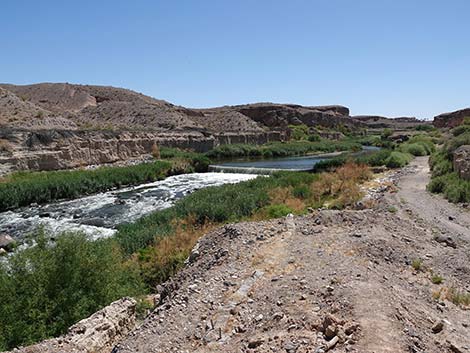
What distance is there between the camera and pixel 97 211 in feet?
64.3

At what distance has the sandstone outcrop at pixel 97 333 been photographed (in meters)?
5.55

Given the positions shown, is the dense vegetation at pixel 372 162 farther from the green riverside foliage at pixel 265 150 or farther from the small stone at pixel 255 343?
the small stone at pixel 255 343

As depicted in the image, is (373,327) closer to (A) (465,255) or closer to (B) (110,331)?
(B) (110,331)

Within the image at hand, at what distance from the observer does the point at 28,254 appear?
24.8 ft

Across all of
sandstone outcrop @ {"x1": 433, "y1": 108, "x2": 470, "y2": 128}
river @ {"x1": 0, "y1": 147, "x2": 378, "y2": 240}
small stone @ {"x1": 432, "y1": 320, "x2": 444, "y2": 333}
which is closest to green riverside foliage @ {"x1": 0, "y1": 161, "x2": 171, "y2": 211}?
river @ {"x1": 0, "y1": 147, "x2": 378, "y2": 240}

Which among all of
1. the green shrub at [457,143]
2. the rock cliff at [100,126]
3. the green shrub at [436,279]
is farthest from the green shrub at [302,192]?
the rock cliff at [100,126]

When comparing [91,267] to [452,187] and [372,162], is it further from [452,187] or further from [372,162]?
[372,162]

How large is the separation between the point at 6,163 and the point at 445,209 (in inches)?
942

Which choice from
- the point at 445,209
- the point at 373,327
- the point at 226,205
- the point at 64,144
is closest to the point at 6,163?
the point at 64,144

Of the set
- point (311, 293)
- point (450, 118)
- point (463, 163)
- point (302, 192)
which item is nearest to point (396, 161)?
point (463, 163)

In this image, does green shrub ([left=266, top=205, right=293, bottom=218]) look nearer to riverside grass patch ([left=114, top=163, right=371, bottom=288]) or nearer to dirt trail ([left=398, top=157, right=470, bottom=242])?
riverside grass patch ([left=114, top=163, right=371, bottom=288])

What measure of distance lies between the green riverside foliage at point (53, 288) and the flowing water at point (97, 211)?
6.17 meters

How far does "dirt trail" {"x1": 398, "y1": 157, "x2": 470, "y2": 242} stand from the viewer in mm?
12336

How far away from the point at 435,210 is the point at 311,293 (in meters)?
10.5
